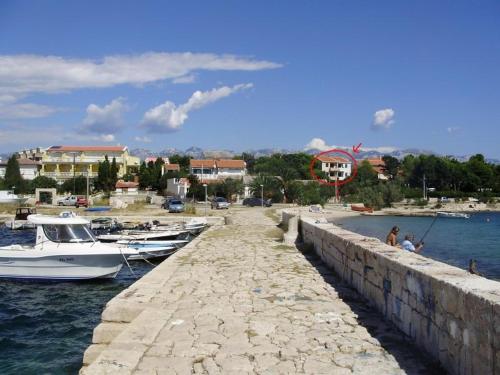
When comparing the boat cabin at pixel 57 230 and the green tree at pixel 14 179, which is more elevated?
the green tree at pixel 14 179

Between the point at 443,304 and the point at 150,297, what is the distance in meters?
5.12

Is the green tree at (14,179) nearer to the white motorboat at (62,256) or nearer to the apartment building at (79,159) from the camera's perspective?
the apartment building at (79,159)

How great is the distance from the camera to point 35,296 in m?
16.9

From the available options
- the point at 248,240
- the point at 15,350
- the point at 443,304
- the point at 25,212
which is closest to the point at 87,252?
the point at 248,240

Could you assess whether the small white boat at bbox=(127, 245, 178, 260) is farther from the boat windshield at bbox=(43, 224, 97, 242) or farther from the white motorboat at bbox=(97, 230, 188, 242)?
the boat windshield at bbox=(43, 224, 97, 242)

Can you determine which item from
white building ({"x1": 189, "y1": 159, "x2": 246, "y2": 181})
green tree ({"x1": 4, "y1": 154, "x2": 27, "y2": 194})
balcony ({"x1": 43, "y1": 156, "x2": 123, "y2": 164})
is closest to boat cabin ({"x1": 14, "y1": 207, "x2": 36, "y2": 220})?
green tree ({"x1": 4, "y1": 154, "x2": 27, "y2": 194})

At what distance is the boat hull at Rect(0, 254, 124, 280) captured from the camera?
723 inches

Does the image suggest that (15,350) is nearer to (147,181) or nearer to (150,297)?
(150,297)

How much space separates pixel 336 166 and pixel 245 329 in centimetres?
13054

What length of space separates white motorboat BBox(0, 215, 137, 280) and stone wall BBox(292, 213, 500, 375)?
1130 centimetres

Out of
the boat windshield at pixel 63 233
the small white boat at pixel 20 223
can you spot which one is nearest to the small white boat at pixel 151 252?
the boat windshield at pixel 63 233

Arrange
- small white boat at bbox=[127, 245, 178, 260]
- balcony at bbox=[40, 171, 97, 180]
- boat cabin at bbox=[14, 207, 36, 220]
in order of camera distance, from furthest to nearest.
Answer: balcony at bbox=[40, 171, 97, 180]
boat cabin at bbox=[14, 207, 36, 220]
small white boat at bbox=[127, 245, 178, 260]

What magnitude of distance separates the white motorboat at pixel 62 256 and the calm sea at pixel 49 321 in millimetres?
357

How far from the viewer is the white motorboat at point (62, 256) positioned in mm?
18375
